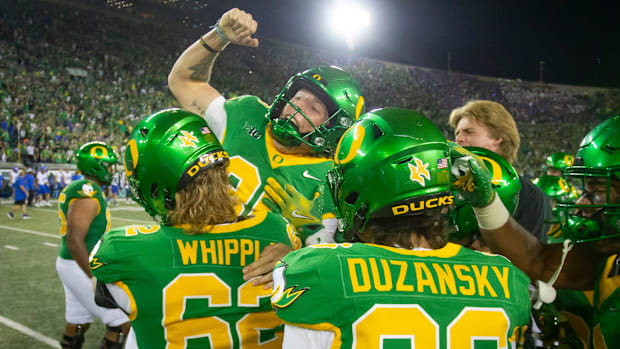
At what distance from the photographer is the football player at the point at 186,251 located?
1.66 metres

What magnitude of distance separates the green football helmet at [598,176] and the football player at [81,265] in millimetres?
3618

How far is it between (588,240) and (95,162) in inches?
173

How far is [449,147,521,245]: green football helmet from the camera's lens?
7.59 ft

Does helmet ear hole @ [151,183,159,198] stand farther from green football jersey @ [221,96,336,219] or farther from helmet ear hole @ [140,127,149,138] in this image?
green football jersey @ [221,96,336,219]

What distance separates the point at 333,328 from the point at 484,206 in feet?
2.89

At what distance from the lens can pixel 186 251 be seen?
5.60ft

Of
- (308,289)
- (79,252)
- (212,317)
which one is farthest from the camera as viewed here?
(79,252)

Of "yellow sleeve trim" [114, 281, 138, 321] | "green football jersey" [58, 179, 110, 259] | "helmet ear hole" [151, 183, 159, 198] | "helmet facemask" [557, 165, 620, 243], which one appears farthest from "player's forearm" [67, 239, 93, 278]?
"helmet facemask" [557, 165, 620, 243]

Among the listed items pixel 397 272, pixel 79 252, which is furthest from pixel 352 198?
pixel 79 252

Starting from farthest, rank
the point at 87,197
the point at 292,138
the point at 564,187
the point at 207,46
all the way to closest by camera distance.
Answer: the point at 564,187 < the point at 87,197 < the point at 207,46 < the point at 292,138

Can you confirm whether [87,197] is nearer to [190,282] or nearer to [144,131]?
[144,131]

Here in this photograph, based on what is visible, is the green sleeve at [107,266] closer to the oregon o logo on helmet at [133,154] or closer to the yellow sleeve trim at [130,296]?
the yellow sleeve trim at [130,296]

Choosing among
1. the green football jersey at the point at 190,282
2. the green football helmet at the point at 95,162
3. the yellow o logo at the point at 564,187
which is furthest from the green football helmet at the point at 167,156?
the yellow o logo at the point at 564,187

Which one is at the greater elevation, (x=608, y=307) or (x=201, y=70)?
(x=201, y=70)
